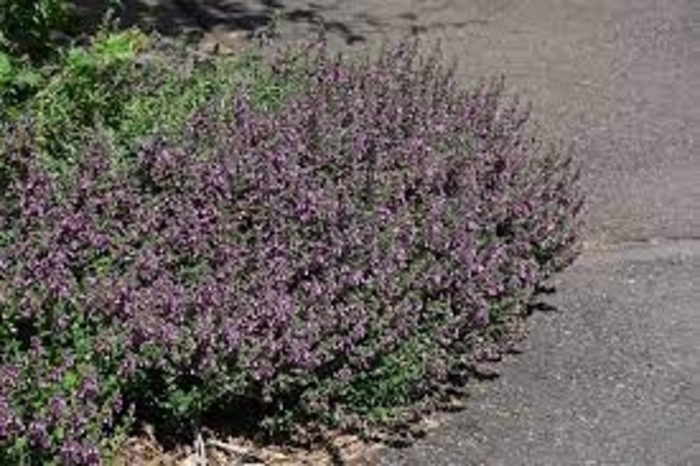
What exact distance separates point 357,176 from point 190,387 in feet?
3.67

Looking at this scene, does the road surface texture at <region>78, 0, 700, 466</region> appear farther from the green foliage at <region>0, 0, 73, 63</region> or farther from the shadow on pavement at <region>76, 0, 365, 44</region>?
the green foliage at <region>0, 0, 73, 63</region>

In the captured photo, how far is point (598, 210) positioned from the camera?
639 cm

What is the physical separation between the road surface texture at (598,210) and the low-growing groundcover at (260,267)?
0.75 ft

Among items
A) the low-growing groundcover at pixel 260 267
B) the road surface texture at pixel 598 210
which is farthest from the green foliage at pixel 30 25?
the road surface texture at pixel 598 210

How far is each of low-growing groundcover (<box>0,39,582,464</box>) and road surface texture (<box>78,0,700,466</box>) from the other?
23 cm

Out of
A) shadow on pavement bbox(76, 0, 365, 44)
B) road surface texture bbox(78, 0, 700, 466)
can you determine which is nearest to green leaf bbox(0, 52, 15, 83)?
road surface texture bbox(78, 0, 700, 466)

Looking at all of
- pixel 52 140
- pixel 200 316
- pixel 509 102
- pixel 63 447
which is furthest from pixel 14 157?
pixel 509 102

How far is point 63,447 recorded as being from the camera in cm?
389

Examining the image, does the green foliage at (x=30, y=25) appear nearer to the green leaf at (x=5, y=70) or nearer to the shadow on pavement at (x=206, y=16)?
the green leaf at (x=5, y=70)

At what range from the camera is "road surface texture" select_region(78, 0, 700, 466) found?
Answer: 4.77 meters

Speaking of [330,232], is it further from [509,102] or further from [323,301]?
[509,102]

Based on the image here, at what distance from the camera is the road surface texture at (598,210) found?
477 centimetres

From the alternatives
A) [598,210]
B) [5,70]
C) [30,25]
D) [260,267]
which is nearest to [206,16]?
[30,25]

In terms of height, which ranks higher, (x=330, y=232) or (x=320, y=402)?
(x=330, y=232)
